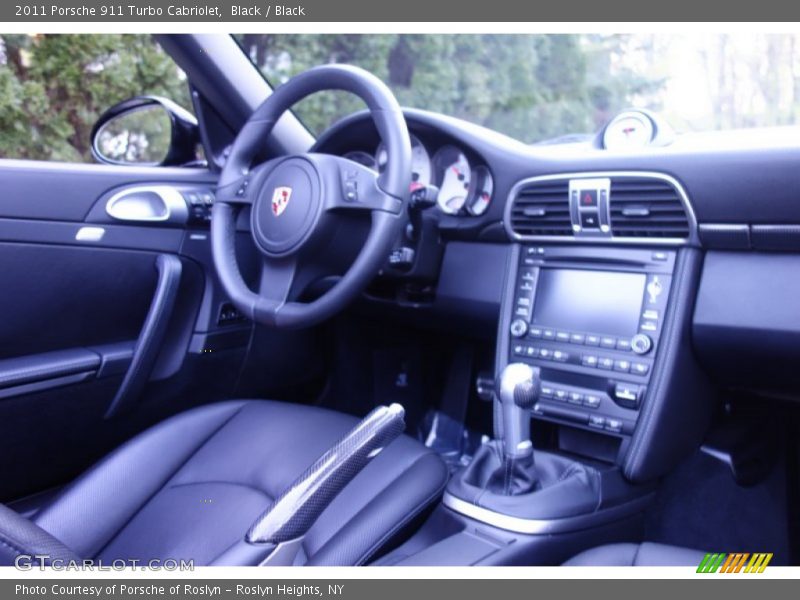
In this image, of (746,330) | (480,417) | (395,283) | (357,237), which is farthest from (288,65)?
(746,330)

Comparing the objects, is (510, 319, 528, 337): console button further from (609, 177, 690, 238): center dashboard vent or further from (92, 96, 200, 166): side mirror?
(92, 96, 200, 166): side mirror

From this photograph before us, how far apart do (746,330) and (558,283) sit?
395 millimetres

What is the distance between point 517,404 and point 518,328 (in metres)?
0.37

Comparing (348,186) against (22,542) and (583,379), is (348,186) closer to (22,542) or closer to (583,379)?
(583,379)

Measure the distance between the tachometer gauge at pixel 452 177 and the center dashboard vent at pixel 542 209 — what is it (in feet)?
0.60

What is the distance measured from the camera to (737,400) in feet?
5.54

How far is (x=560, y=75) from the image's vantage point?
8.69 ft

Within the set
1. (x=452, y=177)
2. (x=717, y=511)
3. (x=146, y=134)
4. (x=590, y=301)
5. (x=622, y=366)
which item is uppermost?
(x=146, y=134)

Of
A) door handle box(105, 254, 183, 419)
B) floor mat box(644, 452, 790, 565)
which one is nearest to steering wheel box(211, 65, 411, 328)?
door handle box(105, 254, 183, 419)

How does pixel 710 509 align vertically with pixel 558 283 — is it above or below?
below

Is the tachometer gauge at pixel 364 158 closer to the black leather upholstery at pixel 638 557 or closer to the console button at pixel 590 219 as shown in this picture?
the console button at pixel 590 219

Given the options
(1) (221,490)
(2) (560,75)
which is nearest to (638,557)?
(1) (221,490)

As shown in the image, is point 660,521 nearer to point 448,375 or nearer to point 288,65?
point 448,375

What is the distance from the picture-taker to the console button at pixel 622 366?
1422 millimetres
